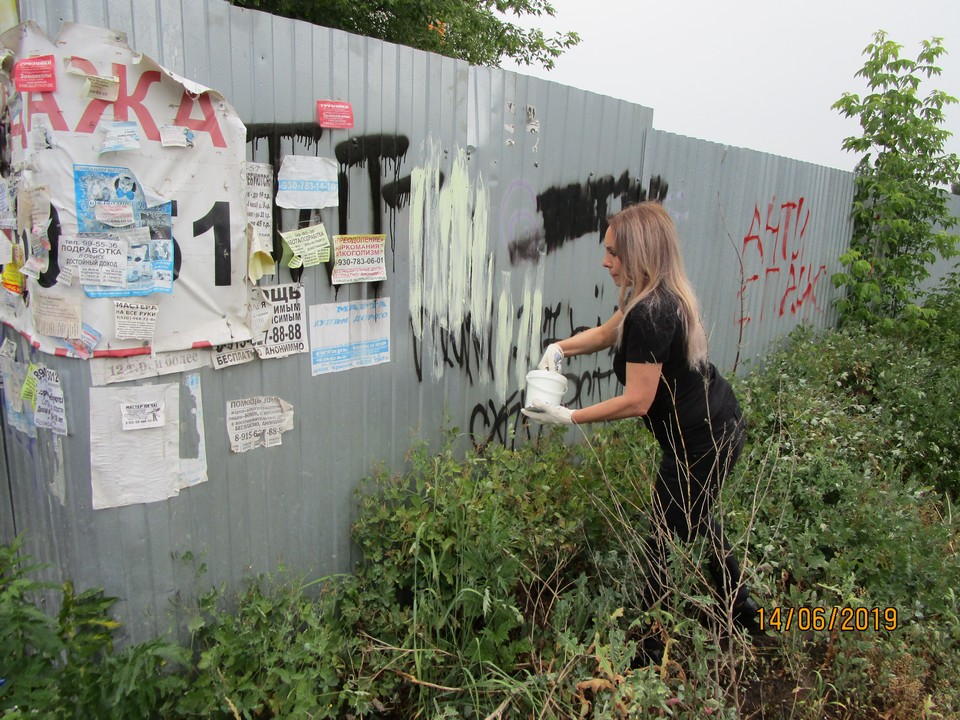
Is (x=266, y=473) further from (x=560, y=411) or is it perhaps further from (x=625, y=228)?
(x=625, y=228)

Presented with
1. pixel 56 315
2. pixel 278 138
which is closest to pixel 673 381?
pixel 278 138

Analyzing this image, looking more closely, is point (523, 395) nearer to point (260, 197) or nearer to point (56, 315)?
point (260, 197)

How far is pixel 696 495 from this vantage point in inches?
108

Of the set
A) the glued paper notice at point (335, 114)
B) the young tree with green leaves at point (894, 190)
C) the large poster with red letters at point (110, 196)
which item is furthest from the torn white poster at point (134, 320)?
the young tree with green leaves at point (894, 190)

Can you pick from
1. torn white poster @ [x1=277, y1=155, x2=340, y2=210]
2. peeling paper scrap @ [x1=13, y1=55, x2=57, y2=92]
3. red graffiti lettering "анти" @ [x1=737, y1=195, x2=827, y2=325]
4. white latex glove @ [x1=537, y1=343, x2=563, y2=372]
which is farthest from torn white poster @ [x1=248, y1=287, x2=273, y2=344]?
red graffiti lettering "анти" @ [x1=737, y1=195, x2=827, y2=325]

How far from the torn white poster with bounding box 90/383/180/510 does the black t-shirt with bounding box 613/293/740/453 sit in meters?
1.74

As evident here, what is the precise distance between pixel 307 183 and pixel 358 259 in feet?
1.26

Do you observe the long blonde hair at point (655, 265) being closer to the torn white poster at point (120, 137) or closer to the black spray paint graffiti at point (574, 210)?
the black spray paint graffiti at point (574, 210)

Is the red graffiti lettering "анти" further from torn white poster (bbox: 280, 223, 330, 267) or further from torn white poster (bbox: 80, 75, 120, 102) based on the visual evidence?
torn white poster (bbox: 80, 75, 120, 102)

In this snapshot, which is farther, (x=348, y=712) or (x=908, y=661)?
(x=908, y=661)

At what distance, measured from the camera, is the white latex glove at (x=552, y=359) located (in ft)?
10.2

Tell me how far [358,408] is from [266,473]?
0.50 metres

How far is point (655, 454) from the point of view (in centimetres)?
368

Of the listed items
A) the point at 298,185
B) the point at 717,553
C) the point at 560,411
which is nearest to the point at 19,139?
the point at 298,185
